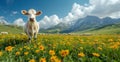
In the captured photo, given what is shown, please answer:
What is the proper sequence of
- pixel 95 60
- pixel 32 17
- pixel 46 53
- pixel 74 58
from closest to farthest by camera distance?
1. pixel 95 60
2. pixel 74 58
3. pixel 46 53
4. pixel 32 17

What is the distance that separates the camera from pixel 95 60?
660 centimetres

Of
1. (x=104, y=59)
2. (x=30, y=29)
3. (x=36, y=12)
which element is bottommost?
(x=104, y=59)

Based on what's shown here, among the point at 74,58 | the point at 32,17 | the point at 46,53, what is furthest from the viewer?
the point at 32,17

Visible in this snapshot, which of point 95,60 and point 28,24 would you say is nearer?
point 95,60

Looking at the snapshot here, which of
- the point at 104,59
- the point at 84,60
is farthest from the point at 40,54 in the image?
the point at 104,59

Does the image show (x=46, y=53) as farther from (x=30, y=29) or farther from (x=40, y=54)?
(x=30, y=29)

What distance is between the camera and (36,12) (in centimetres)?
1515

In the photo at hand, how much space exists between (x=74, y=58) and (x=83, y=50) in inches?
50.0

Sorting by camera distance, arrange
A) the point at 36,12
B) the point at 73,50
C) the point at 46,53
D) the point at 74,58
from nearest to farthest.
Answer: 1. the point at 74,58
2. the point at 46,53
3. the point at 73,50
4. the point at 36,12

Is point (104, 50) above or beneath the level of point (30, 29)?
beneath

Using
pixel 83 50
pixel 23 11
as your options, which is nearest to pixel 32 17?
pixel 23 11

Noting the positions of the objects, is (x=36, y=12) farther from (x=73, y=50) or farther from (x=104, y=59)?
(x=104, y=59)

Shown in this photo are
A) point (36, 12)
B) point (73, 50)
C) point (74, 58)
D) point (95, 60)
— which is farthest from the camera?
point (36, 12)

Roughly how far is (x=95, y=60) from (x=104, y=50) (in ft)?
5.26
